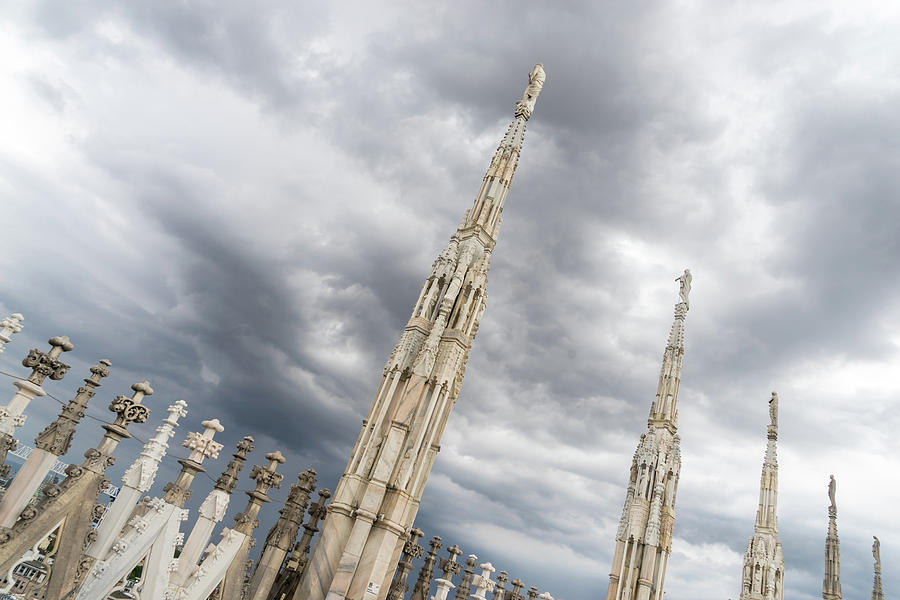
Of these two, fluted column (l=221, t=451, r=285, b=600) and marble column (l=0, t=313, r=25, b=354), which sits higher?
marble column (l=0, t=313, r=25, b=354)

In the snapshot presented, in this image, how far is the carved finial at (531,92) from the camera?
2983 centimetres

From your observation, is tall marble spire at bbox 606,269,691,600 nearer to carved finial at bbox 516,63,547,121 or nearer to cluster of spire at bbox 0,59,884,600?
cluster of spire at bbox 0,59,884,600

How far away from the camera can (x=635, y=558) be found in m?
31.6

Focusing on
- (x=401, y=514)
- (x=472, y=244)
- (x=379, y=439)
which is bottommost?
(x=401, y=514)

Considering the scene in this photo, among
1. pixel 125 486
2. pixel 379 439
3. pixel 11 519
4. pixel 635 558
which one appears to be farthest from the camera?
pixel 635 558

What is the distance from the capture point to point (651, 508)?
107ft

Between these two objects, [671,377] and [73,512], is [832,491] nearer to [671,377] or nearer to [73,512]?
[671,377]

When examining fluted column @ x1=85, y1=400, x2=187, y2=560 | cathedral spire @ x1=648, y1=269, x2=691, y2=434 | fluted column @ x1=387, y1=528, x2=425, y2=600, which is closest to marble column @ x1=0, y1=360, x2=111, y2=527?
fluted column @ x1=85, y1=400, x2=187, y2=560

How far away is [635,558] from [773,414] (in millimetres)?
29324

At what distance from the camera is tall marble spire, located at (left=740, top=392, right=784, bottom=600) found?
40125 millimetres

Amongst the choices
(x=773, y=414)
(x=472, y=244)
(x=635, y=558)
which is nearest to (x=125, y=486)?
(x=472, y=244)

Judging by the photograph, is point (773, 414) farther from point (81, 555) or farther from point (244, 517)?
point (81, 555)

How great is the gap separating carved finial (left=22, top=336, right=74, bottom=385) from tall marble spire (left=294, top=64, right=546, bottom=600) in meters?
11.2

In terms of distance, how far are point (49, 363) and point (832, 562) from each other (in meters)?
61.0
